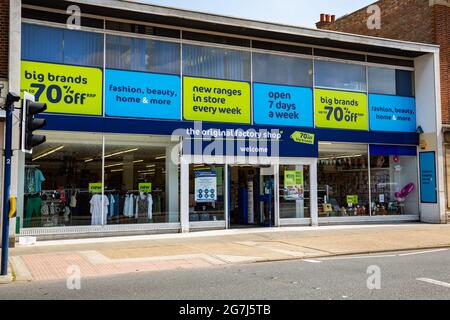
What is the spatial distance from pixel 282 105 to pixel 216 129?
278 centimetres

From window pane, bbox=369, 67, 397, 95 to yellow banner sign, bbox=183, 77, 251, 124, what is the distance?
5512 mm

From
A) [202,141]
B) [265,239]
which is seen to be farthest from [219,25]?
[265,239]

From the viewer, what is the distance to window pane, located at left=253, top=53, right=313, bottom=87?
18.0 meters

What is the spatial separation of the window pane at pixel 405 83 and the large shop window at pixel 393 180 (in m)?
2.26

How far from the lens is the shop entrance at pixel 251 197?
59.4 ft

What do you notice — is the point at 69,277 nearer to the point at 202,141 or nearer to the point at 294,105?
the point at 202,141

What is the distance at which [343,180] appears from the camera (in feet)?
63.4

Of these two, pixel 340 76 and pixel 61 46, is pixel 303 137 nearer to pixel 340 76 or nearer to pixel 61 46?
pixel 340 76

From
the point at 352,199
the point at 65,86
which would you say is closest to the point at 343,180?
the point at 352,199

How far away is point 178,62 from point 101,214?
18.1 feet

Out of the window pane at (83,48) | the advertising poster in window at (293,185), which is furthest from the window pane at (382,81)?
the window pane at (83,48)

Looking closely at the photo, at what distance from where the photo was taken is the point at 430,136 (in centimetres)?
2006

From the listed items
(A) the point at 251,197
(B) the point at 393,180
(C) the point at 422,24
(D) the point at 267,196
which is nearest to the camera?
(D) the point at 267,196

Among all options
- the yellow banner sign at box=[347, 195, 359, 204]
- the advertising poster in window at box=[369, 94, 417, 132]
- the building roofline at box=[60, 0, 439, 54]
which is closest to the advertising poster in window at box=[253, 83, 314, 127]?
the building roofline at box=[60, 0, 439, 54]
